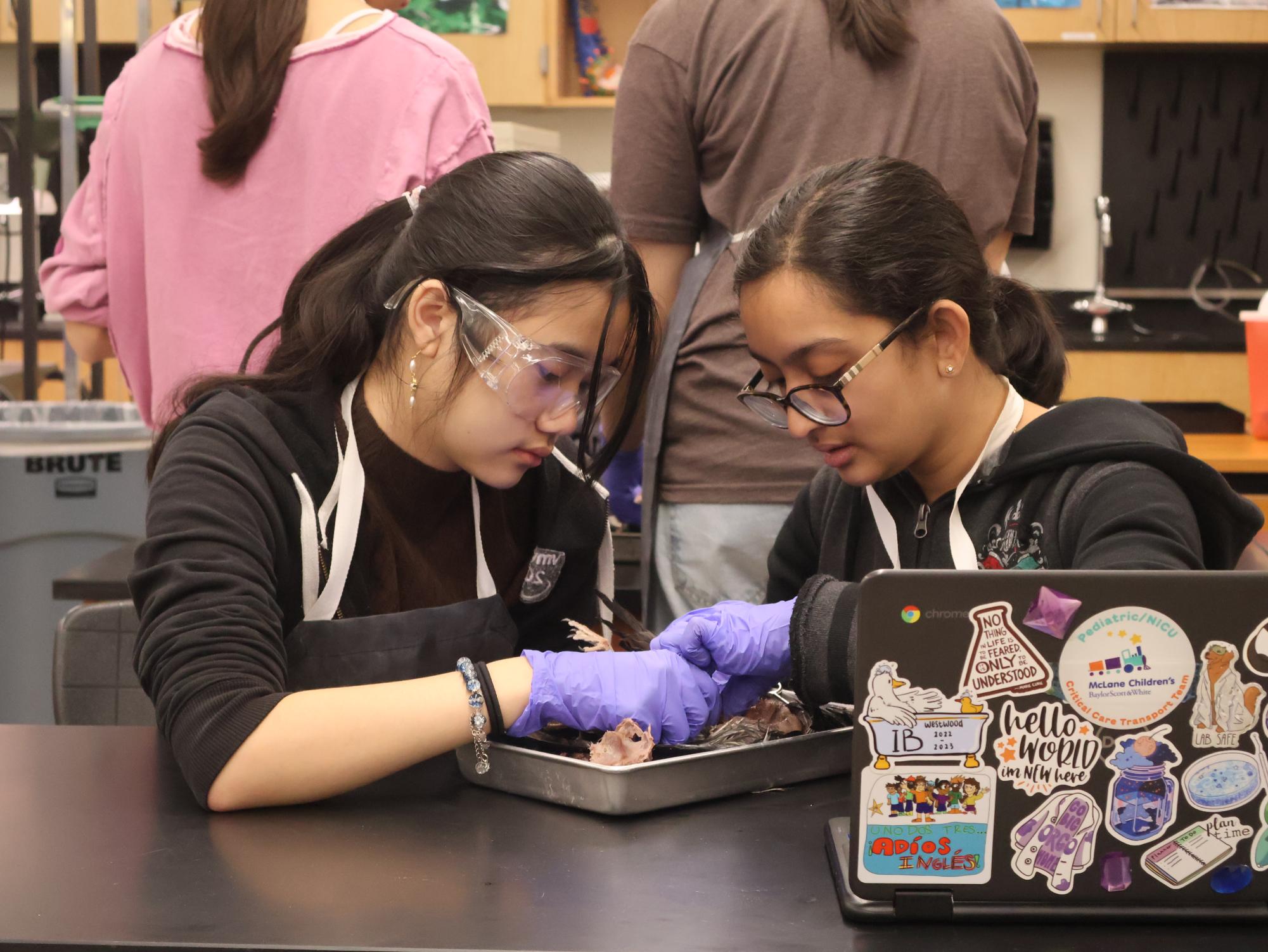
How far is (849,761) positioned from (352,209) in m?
1.00

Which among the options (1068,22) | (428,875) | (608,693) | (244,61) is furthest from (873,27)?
(1068,22)

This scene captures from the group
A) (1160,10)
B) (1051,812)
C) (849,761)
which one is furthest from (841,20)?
(1160,10)

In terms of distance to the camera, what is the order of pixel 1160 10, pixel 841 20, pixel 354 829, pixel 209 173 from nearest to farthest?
pixel 354 829 → pixel 841 20 → pixel 209 173 → pixel 1160 10

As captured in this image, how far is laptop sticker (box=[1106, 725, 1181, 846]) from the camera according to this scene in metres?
0.79

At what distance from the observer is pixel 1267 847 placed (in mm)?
810

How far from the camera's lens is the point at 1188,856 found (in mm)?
806

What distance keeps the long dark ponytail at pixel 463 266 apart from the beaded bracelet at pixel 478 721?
0.35 m

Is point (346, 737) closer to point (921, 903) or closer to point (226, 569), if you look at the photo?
point (226, 569)

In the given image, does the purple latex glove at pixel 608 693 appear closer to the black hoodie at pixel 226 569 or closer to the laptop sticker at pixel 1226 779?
the black hoodie at pixel 226 569

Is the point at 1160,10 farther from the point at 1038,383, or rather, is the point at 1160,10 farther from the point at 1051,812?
the point at 1051,812

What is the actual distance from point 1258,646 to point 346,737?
623mm

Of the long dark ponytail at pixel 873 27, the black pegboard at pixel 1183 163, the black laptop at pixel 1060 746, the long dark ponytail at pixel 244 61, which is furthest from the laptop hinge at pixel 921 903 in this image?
the black pegboard at pixel 1183 163

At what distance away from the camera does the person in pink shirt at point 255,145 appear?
167 centimetres

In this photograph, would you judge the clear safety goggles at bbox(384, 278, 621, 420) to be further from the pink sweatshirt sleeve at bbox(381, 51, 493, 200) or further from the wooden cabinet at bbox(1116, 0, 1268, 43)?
the wooden cabinet at bbox(1116, 0, 1268, 43)
